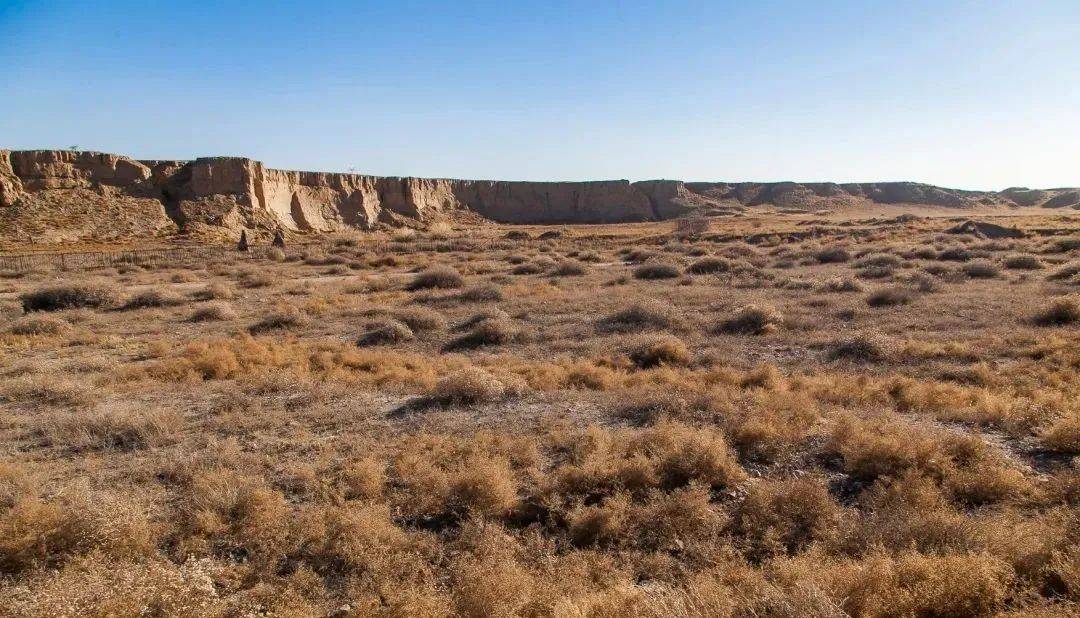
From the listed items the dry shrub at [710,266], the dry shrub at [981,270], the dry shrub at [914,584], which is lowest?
the dry shrub at [914,584]

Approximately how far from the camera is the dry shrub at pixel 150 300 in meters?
16.3

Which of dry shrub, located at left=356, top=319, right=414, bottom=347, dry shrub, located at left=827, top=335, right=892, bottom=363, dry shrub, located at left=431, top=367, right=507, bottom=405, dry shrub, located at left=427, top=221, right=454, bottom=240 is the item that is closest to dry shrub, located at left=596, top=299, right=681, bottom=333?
dry shrub, located at left=827, top=335, right=892, bottom=363

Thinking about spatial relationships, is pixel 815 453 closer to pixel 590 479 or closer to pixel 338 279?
pixel 590 479

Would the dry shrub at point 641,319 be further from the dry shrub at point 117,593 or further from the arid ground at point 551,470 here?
the dry shrub at point 117,593

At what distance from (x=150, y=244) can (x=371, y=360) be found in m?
39.3

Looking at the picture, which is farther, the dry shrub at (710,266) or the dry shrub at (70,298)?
the dry shrub at (710,266)

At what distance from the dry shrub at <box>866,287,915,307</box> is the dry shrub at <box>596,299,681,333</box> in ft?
17.5

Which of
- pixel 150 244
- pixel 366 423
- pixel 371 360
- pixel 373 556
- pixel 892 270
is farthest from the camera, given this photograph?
pixel 150 244

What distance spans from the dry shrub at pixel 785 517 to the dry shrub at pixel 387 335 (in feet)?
28.1

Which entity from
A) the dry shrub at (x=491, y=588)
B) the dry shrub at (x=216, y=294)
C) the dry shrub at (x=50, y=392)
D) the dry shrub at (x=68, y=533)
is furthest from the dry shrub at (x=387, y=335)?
the dry shrub at (x=216, y=294)

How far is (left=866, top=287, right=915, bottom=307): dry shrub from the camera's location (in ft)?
46.9

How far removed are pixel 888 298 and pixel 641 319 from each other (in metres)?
6.75

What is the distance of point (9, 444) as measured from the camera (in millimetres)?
6258

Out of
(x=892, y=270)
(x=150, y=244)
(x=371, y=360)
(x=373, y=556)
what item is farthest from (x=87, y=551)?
(x=150, y=244)
